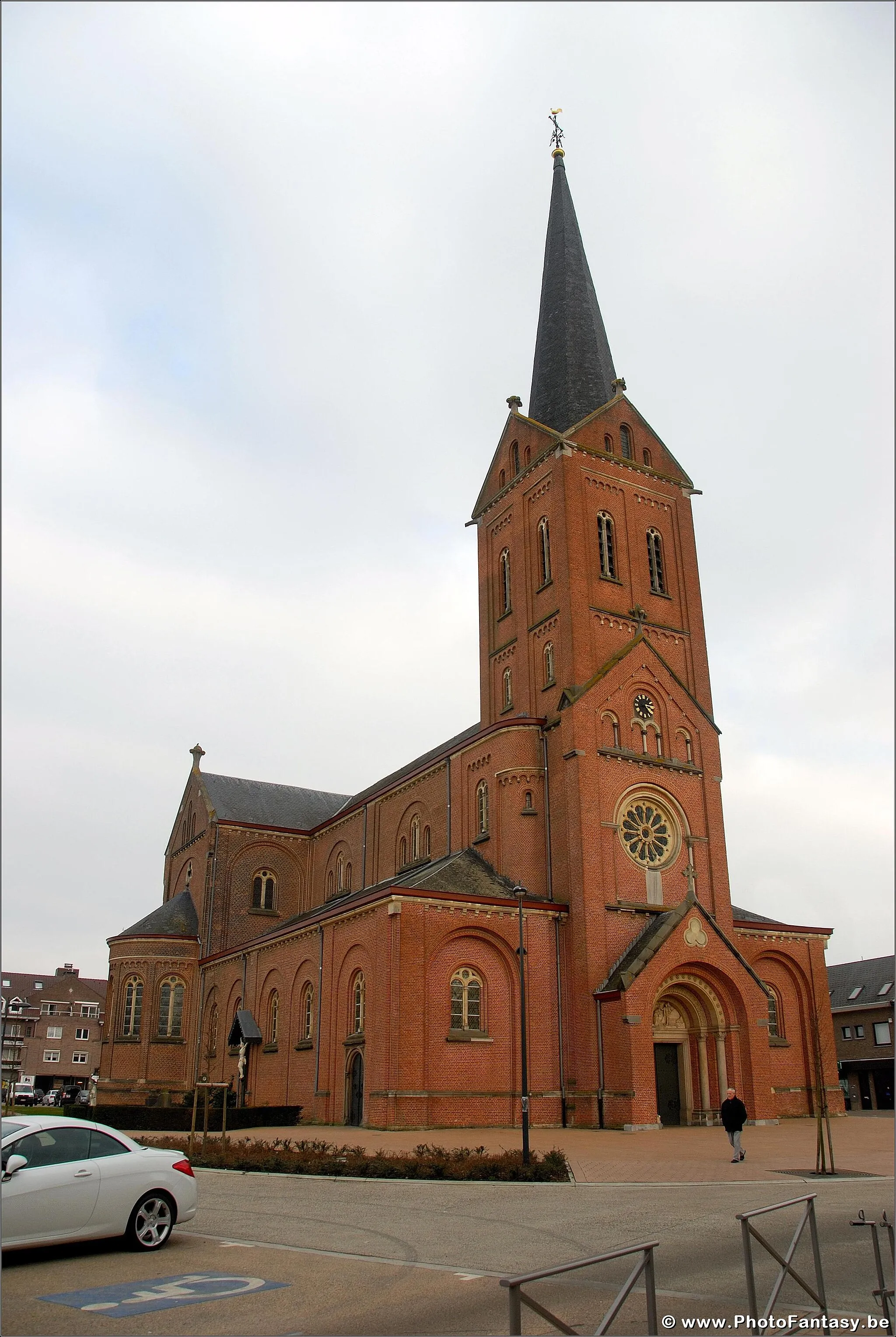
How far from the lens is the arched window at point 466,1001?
31938mm

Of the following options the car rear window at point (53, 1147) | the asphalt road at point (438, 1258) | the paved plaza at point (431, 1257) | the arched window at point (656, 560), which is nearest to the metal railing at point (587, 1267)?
the paved plaza at point (431, 1257)

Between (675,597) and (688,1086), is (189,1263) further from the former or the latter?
(675,597)

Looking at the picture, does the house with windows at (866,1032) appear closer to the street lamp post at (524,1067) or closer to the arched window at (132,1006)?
the arched window at (132,1006)

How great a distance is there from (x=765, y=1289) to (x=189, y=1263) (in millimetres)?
5878

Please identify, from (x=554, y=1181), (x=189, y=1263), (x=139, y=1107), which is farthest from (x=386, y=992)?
(x=189, y=1263)

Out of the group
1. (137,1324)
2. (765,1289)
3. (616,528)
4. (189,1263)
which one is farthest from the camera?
(616,528)

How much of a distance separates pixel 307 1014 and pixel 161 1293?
2917 cm

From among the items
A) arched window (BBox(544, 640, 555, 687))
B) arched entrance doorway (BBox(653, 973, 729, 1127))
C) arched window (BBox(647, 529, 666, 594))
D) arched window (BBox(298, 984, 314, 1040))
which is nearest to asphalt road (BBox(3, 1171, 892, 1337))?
arched entrance doorway (BBox(653, 973, 729, 1127))

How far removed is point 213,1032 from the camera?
47.2 metres

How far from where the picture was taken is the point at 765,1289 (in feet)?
31.5

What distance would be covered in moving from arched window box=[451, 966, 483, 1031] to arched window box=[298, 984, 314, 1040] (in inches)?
282

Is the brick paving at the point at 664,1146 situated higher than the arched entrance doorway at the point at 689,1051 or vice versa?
the arched entrance doorway at the point at 689,1051

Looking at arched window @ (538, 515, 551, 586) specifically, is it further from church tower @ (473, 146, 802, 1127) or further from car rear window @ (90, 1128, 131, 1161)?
car rear window @ (90, 1128, 131, 1161)

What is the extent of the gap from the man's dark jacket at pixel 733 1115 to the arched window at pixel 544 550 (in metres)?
22.5
